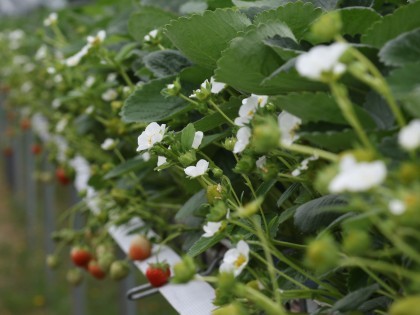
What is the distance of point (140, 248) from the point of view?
1.51m

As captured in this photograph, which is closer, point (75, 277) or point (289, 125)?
point (289, 125)

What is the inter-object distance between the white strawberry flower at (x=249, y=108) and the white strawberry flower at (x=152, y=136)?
107 mm

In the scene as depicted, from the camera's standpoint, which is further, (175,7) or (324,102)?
(175,7)

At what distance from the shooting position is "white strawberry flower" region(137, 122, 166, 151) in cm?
91

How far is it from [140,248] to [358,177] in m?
1.07

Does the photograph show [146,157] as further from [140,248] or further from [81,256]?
[81,256]

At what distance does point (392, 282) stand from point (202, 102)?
12.5 inches

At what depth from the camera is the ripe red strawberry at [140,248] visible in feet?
4.93

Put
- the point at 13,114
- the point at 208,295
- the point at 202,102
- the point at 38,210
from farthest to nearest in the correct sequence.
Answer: the point at 38,210, the point at 13,114, the point at 208,295, the point at 202,102

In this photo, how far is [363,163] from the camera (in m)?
0.49

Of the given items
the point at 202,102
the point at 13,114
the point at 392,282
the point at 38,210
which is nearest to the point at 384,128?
the point at 392,282

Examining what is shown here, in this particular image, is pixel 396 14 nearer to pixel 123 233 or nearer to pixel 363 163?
pixel 363 163

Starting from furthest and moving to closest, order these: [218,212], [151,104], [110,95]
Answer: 1. [110,95]
2. [151,104]
3. [218,212]

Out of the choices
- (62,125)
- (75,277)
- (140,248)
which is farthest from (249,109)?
A: (75,277)
